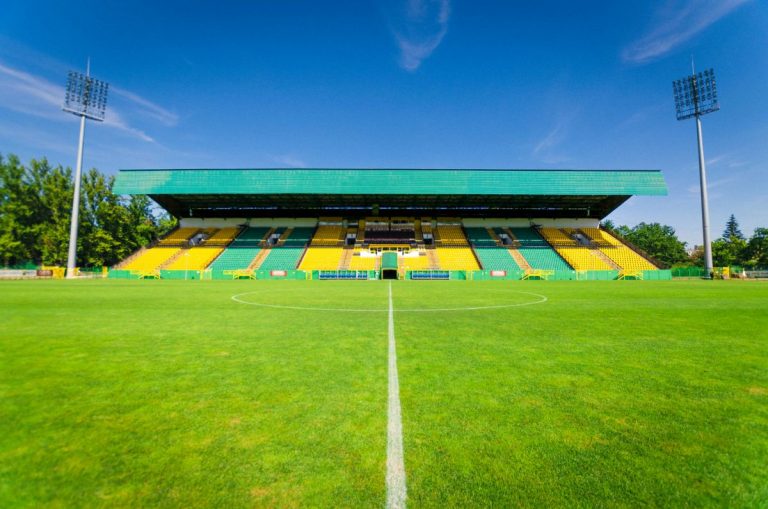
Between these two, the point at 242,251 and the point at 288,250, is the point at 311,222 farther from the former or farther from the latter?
the point at 242,251

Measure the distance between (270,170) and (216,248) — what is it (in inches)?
491

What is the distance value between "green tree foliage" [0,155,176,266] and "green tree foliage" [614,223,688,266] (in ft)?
327

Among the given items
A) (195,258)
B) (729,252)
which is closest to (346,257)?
(195,258)

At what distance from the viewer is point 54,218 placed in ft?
154

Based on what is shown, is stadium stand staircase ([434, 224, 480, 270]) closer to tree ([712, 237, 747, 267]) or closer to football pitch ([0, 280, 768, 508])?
football pitch ([0, 280, 768, 508])

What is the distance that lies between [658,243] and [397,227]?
72067 mm

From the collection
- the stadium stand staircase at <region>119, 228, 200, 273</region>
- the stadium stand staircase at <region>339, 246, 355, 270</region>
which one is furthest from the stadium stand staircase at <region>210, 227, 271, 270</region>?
the stadium stand staircase at <region>339, 246, 355, 270</region>

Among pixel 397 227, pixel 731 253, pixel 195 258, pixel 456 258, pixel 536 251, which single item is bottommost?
pixel 195 258

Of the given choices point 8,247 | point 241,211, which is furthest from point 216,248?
point 8,247

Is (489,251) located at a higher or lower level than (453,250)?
lower

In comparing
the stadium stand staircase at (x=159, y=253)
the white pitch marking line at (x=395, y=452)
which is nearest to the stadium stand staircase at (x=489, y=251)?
the stadium stand staircase at (x=159, y=253)

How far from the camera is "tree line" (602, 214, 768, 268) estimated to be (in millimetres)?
59656

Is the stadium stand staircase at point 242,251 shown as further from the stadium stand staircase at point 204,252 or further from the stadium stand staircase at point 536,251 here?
the stadium stand staircase at point 536,251

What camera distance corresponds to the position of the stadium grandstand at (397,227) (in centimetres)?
3878
